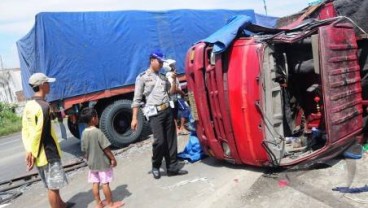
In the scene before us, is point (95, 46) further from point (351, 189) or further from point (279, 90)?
point (351, 189)

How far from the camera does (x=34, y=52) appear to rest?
813 cm

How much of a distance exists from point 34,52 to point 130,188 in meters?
4.07

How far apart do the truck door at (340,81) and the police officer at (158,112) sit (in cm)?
200

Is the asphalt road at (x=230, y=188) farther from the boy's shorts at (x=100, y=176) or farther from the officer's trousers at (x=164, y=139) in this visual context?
the boy's shorts at (x=100, y=176)

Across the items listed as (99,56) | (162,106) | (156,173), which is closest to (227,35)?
(162,106)

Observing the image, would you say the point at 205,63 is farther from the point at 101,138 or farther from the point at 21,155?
the point at 21,155

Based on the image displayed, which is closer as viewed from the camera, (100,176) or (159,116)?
(100,176)

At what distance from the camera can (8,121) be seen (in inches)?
801

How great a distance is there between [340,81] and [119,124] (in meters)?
5.10

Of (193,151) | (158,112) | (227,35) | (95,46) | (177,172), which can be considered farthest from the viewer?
(95,46)

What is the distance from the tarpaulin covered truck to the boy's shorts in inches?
137

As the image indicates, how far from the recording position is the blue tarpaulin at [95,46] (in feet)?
26.0

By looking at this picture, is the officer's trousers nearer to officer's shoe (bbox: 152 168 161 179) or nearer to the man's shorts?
officer's shoe (bbox: 152 168 161 179)

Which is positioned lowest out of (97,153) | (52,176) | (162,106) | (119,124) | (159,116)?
(119,124)
